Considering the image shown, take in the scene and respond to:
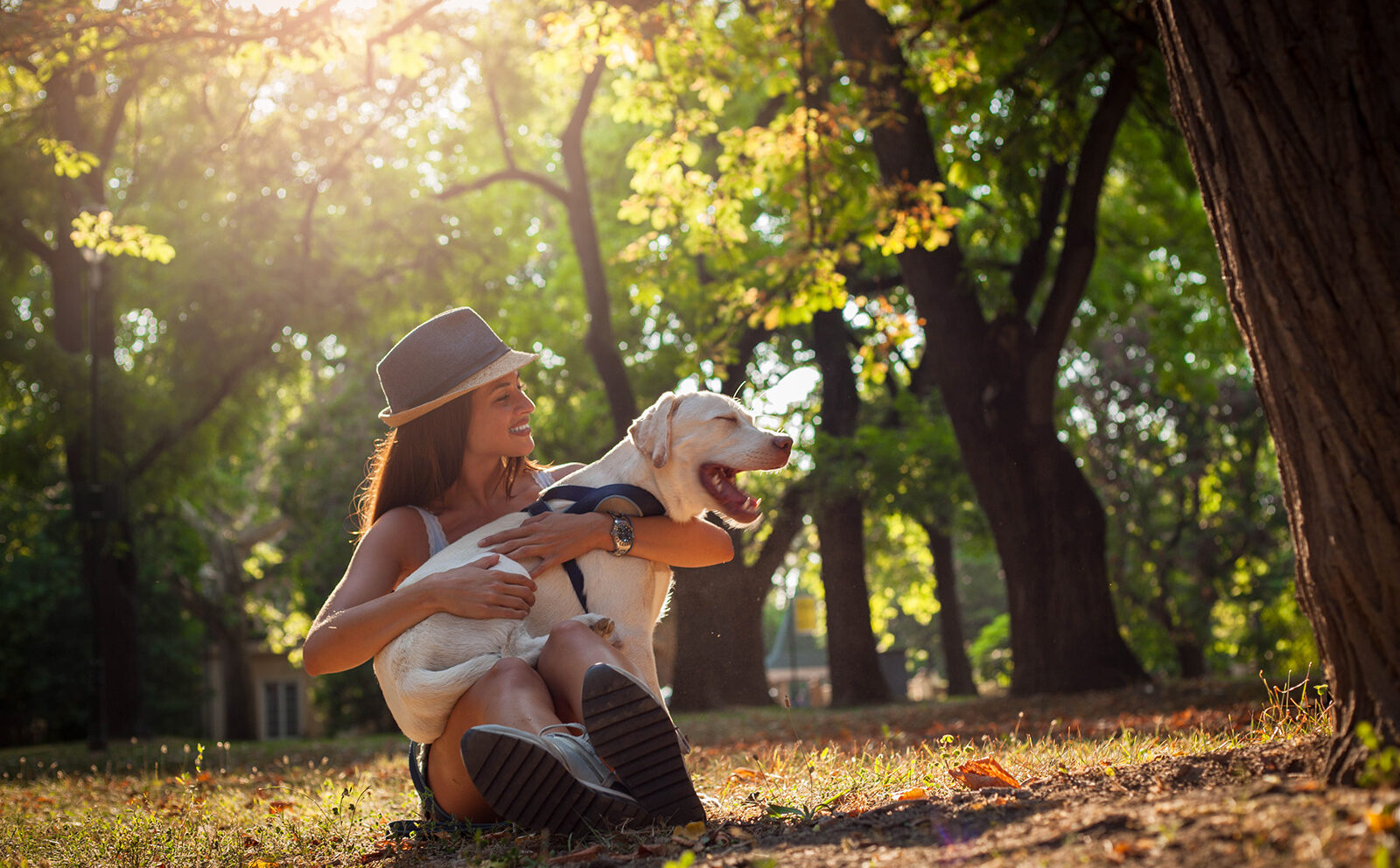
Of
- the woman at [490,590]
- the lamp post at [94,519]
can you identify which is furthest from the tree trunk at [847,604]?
the woman at [490,590]

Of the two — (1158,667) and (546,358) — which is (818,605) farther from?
(546,358)

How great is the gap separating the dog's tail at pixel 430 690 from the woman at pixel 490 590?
3cm

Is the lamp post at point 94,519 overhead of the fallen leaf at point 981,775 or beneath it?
overhead

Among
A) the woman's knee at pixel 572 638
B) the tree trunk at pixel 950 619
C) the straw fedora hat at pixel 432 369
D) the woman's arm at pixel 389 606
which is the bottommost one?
the tree trunk at pixel 950 619

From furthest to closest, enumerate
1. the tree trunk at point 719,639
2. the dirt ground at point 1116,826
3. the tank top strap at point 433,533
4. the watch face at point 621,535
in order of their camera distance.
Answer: the tree trunk at point 719,639 < the tank top strap at point 433,533 < the watch face at point 621,535 < the dirt ground at point 1116,826

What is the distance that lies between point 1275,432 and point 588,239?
432 inches

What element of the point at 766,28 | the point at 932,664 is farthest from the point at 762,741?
the point at 932,664

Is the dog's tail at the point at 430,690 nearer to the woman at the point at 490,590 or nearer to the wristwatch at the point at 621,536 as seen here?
the woman at the point at 490,590

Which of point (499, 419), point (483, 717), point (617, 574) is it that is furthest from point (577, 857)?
point (499, 419)

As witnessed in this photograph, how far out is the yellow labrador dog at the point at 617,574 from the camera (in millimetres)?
3338

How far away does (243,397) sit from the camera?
56.1 ft

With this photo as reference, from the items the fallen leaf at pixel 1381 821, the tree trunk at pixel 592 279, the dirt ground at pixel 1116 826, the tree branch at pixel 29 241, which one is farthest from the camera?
the tree branch at pixel 29 241

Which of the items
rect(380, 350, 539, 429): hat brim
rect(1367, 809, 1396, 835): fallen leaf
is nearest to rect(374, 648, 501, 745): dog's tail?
rect(380, 350, 539, 429): hat brim

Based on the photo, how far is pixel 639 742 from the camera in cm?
303
